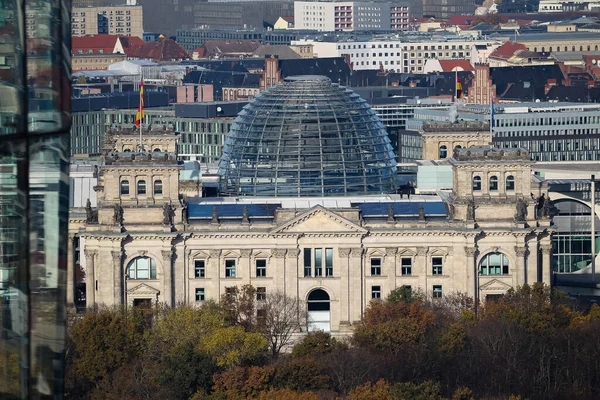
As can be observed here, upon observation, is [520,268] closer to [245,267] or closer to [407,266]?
[407,266]

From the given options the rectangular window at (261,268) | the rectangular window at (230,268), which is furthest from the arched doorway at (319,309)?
the rectangular window at (230,268)

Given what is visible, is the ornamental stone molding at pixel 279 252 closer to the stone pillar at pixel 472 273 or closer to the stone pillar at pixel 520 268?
the stone pillar at pixel 472 273

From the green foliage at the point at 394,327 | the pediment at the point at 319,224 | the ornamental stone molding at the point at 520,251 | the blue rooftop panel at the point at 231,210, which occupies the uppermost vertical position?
the blue rooftop panel at the point at 231,210

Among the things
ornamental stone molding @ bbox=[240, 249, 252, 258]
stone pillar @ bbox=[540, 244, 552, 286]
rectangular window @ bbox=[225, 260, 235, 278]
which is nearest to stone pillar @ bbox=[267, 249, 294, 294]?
ornamental stone molding @ bbox=[240, 249, 252, 258]

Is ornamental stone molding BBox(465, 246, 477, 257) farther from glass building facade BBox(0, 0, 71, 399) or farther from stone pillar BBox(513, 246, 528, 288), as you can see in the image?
glass building facade BBox(0, 0, 71, 399)

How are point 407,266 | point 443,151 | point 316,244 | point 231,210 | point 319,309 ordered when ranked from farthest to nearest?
point 443,151, point 231,210, point 319,309, point 407,266, point 316,244

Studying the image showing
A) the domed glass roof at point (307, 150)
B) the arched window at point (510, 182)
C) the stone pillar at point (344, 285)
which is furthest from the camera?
the domed glass roof at point (307, 150)

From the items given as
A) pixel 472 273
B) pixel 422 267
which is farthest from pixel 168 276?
pixel 472 273
